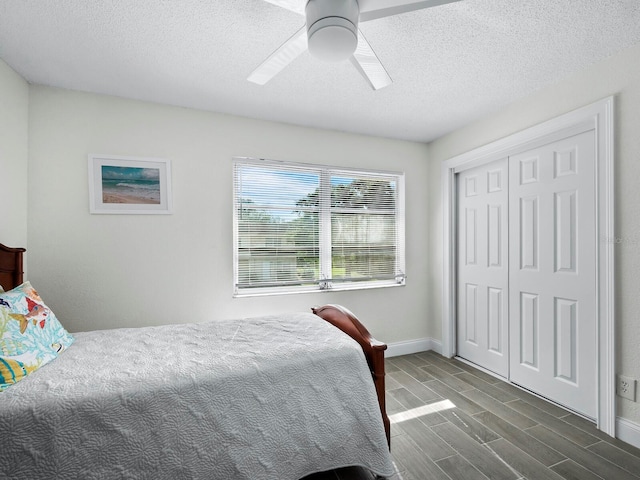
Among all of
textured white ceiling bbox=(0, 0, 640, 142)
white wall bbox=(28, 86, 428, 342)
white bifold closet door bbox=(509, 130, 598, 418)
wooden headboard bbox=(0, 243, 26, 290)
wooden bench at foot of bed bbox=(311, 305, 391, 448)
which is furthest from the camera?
white wall bbox=(28, 86, 428, 342)

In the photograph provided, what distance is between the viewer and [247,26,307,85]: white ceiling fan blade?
1522 millimetres

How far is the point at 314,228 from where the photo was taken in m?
3.32

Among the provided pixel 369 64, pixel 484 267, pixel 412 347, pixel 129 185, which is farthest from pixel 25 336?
pixel 484 267

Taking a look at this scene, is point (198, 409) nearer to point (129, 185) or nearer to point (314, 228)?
point (129, 185)

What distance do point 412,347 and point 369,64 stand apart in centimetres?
304

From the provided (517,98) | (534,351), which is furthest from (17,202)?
(534,351)

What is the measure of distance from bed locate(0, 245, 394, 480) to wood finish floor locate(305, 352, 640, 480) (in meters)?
0.33

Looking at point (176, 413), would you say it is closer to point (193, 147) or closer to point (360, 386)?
point (360, 386)

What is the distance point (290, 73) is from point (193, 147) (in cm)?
114

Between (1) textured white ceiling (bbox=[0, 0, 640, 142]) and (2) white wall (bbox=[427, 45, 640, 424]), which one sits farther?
(2) white wall (bbox=[427, 45, 640, 424])

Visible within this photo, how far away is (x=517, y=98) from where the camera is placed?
2.66m

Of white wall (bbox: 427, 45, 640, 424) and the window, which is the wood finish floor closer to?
white wall (bbox: 427, 45, 640, 424)

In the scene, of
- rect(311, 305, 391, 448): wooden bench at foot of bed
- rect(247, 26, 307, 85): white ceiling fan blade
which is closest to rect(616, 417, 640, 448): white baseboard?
rect(311, 305, 391, 448): wooden bench at foot of bed

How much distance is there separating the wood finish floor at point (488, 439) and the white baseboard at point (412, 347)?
0.68m
